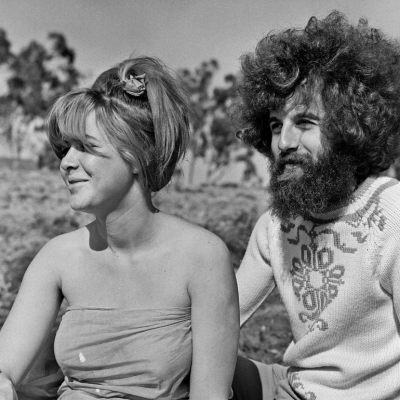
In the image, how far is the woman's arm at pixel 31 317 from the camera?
2344 millimetres

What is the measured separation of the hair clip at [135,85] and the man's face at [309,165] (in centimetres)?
56

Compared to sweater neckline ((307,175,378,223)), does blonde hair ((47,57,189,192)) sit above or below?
above

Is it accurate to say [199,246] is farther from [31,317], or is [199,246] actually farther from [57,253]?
[31,317]

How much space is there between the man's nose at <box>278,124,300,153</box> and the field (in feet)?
1.81

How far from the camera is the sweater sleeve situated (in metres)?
2.82

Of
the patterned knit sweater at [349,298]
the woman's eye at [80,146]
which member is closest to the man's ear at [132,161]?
the woman's eye at [80,146]

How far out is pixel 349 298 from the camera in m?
2.38

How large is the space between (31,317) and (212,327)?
68 centimetres

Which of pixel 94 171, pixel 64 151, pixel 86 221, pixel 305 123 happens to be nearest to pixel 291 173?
pixel 305 123

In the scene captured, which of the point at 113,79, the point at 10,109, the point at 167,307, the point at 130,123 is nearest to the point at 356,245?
the point at 167,307

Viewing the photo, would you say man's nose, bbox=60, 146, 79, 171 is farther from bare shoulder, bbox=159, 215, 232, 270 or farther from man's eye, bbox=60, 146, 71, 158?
bare shoulder, bbox=159, 215, 232, 270

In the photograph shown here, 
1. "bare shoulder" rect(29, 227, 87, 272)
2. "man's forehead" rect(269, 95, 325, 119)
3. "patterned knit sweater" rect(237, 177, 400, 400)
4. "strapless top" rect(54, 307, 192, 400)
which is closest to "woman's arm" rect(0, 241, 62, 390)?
"bare shoulder" rect(29, 227, 87, 272)

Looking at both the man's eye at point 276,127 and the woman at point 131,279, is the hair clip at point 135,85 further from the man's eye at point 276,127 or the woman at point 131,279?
the man's eye at point 276,127

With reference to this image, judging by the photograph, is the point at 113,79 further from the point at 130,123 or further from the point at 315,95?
the point at 315,95
